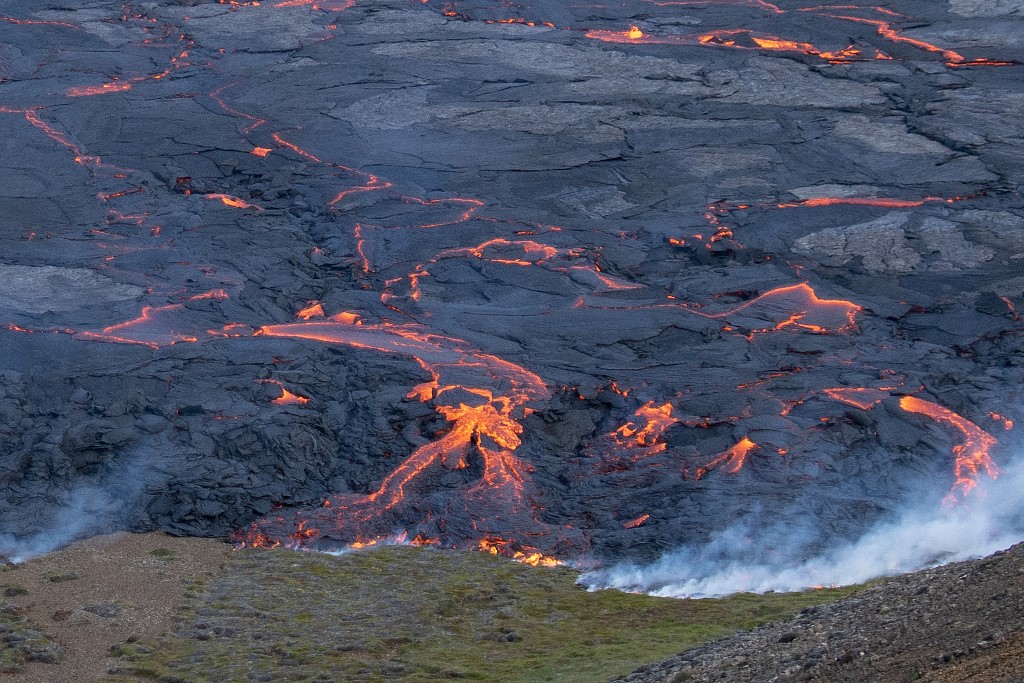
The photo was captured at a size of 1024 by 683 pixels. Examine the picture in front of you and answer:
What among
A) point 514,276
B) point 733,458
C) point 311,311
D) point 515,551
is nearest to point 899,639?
point 515,551

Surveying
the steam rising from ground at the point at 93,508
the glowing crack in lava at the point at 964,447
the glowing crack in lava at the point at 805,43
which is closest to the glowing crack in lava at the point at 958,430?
the glowing crack in lava at the point at 964,447

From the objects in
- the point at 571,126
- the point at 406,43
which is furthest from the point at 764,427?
the point at 406,43

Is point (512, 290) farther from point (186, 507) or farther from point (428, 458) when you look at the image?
point (186, 507)

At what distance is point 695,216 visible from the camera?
15.8 m

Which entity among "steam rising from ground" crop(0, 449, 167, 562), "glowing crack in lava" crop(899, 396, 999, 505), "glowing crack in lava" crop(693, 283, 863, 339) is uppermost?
"glowing crack in lava" crop(693, 283, 863, 339)

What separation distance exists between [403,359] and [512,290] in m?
1.88

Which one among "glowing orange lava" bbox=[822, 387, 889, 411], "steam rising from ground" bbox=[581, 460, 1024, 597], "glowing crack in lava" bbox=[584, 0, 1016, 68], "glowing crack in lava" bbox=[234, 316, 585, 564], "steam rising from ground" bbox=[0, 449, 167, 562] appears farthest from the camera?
"glowing crack in lava" bbox=[584, 0, 1016, 68]

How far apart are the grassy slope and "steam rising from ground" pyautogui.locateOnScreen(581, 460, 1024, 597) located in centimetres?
30

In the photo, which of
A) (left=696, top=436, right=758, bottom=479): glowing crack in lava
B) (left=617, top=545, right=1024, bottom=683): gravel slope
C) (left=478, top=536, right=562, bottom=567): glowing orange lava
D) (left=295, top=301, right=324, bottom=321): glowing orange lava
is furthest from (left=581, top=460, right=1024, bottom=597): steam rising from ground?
(left=295, top=301, right=324, bottom=321): glowing orange lava

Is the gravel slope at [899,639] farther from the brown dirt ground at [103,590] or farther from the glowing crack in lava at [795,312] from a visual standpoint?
the glowing crack in lava at [795,312]

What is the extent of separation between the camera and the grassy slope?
345 inches

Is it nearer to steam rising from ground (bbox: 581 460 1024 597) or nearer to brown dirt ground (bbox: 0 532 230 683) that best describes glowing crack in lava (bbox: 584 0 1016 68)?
steam rising from ground (bbox: 581 460 1024 597)

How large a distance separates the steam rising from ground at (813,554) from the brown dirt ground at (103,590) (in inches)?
129

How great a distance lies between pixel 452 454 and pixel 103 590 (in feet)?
11.4
